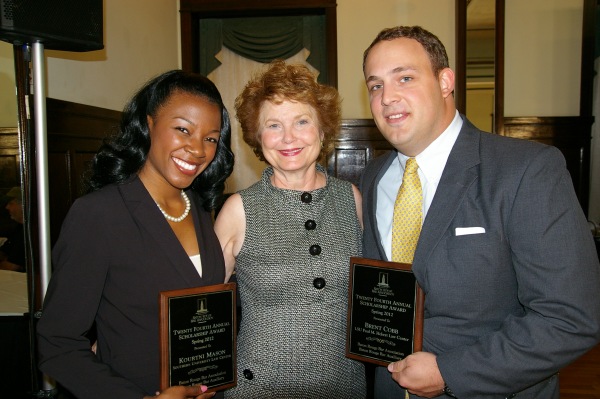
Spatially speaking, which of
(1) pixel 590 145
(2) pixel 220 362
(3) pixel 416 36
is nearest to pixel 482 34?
(1) pixel 590 145

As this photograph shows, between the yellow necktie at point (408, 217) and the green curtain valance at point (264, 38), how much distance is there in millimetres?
5381

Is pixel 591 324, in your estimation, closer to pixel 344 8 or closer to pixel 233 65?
pixel 344 8

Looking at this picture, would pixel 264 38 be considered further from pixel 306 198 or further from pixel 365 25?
pixel 306 198

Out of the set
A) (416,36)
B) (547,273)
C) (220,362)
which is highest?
(416,36)

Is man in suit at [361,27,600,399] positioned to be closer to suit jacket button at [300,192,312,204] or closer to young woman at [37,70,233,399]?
suit jacket button at [300,192,312,204]

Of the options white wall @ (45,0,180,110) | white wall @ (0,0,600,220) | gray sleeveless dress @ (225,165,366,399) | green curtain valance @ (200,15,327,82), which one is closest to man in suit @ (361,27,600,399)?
gray sleeveless dress @ (225,165,366,399)

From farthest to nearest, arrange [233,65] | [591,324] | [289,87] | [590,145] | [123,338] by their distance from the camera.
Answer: [233,65] < [590,145] < [289,87] < [123,338] < [591,324]

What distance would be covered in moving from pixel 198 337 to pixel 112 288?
320 millimetres

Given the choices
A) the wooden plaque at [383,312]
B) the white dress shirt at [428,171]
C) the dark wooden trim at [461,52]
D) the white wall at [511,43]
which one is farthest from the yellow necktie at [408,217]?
the dark wooden trim at [461,52]

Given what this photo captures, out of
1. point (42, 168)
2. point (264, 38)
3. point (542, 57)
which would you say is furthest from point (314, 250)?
point (264, 38)

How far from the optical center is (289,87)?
6.60 ft

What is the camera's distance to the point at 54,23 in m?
2.62

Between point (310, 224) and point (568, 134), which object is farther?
point (568, 134)

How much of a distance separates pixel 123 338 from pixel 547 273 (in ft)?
4.36
